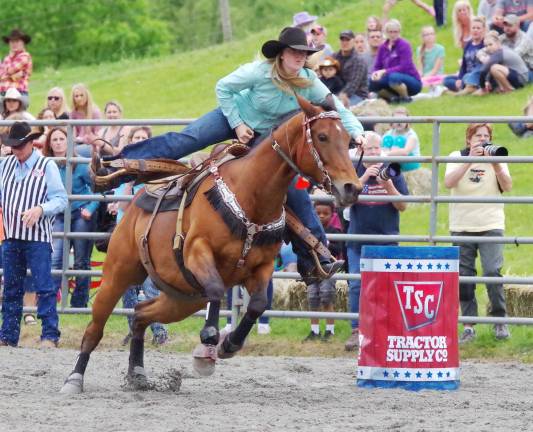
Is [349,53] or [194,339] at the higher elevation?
[349,53]

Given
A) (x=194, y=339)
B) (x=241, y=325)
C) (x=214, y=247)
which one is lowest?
(x=194, y=339)

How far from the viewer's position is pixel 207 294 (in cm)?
772

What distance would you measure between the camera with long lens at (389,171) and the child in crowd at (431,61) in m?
7.60

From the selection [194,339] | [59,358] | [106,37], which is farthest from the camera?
[106,37]

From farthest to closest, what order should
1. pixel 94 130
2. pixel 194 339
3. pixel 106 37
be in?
pixel 106 37, pixel 94 130, pixel 194 339

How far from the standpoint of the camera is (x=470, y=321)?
34.6ft

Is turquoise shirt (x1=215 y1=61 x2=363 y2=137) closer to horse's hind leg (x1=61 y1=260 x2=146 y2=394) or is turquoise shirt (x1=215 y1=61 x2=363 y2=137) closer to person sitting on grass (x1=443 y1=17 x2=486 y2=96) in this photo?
horse's hind leg (x1=61 y1=260 x2=146 y2=394)

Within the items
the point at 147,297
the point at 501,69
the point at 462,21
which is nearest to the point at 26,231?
the point at 147,297

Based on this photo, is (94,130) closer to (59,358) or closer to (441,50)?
(59,358)

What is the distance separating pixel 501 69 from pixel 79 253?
7.34 meters

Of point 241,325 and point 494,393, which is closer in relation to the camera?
point 241,325

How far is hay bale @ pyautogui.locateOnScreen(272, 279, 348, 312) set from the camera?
11742 mm

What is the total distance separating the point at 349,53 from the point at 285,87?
7.94m

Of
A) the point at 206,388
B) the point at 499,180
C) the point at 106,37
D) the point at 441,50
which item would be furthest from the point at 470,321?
the point at 106,37
